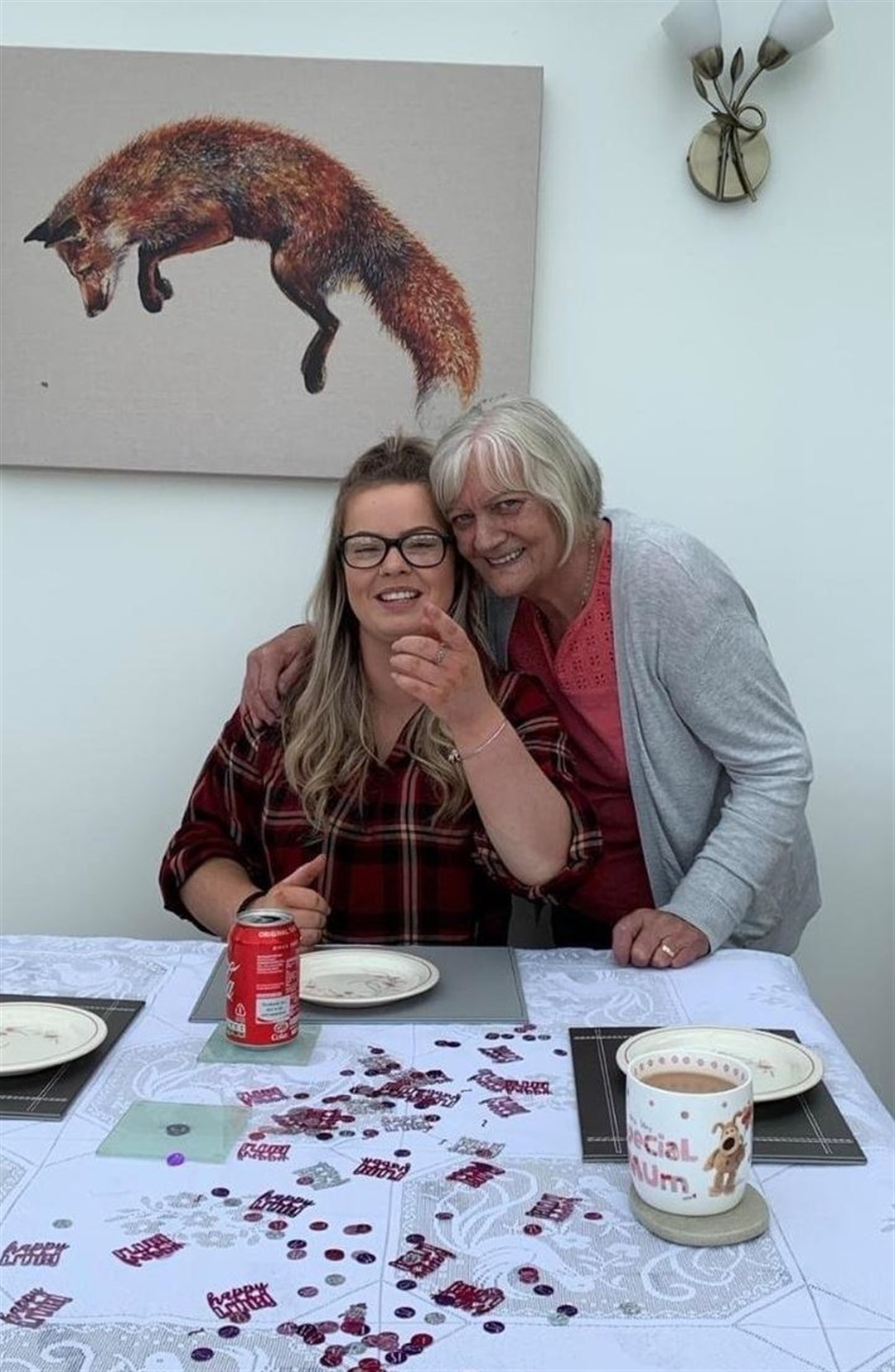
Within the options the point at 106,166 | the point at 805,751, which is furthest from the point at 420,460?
the point at 106,166

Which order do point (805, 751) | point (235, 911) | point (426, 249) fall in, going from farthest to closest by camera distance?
point (426, 249) < point (805, 751) < point (235, 911)

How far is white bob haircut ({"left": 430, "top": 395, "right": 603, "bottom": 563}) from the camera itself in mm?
1688

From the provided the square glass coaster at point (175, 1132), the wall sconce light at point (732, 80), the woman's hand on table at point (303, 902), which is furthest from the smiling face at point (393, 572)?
the wall sconce light at point (732, 80)

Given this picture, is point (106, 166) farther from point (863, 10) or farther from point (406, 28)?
point (863, 10)

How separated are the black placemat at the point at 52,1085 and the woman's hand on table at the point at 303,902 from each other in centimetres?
22

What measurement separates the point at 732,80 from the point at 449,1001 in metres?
1.62

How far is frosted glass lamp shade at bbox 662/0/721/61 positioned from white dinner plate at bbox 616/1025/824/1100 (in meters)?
1.60

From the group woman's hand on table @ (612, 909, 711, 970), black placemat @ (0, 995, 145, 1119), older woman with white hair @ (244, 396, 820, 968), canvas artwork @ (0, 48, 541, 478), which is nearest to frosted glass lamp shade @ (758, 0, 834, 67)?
canvas artwork @ (0, 48, 541, 478)

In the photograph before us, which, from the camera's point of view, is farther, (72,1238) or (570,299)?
(570,299)

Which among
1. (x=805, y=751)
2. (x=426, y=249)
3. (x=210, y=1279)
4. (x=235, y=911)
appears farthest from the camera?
(x=426, y=249)

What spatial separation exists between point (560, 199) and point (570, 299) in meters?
0.16

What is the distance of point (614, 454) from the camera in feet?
7.56

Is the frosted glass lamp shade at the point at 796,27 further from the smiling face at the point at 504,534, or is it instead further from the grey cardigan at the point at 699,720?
the smiling face at the point at 504,534

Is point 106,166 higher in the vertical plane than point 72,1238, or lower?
higher
